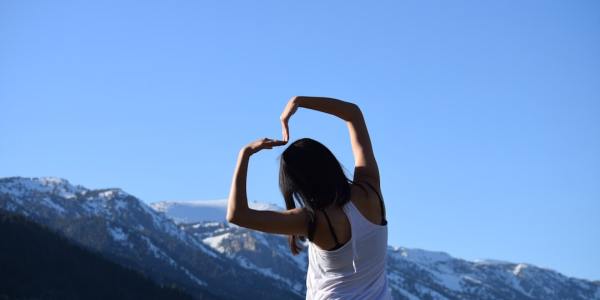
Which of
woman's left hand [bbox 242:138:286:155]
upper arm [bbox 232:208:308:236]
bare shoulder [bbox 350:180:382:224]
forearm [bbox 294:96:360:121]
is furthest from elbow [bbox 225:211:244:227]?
forearm [bbox 294:96:360:121]

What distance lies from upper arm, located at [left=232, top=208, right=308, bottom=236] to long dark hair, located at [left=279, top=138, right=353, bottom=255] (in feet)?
0.33

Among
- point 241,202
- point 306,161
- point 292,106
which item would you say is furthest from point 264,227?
point 292,106

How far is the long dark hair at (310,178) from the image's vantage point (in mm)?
4633

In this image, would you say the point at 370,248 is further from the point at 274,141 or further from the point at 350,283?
the point at 274,141

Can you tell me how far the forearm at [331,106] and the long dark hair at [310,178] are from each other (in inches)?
16.4

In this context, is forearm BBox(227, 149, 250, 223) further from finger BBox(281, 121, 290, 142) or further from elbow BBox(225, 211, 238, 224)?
finger BBox(281, 121, 290, 142)

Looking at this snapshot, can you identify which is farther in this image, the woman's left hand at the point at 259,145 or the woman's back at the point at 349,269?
the woman's back at the point at 349,269

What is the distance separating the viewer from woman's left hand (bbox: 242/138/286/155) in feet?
14.7

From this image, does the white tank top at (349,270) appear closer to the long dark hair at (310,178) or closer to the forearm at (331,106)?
the long dark hair at (310,178)

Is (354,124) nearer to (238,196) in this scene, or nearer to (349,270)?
(349,270)

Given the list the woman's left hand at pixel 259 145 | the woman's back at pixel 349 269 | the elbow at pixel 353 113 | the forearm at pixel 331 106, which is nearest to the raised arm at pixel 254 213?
the woman's left hand at pixel 259 145

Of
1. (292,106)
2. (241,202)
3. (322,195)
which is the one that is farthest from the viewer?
(292,106)

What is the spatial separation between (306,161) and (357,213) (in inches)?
14.5

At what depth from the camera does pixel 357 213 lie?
4.71 meters
